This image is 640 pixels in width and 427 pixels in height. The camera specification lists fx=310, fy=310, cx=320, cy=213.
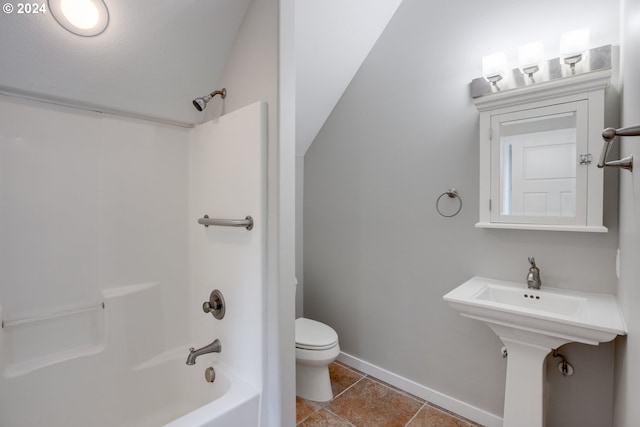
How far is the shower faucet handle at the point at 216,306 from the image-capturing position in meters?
1.47

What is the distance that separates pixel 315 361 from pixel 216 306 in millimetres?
883

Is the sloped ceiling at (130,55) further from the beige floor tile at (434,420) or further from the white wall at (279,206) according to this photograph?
the beige floor tile at (434,420)

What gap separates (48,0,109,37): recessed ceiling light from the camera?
1.14 meters

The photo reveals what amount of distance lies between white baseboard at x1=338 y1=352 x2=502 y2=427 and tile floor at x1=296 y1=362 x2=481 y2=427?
3 centimetres

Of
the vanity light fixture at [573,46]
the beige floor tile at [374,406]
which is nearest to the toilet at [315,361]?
the beige floor tile at [374,406]

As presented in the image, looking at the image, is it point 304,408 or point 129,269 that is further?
point 304,408

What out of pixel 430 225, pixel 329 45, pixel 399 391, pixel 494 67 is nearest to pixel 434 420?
pixel 399 391

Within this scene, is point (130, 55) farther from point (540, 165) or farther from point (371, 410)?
point (371, 410)

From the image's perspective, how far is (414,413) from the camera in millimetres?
1968

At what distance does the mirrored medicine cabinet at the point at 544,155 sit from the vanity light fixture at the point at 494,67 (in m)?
0.08

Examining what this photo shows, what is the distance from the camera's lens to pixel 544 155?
1658 mm

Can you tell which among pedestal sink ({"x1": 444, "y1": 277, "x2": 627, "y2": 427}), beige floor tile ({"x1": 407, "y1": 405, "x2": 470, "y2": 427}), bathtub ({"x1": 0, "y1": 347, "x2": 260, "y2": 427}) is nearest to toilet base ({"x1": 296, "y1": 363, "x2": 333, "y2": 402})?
beige floor tile ({"x1": 407, "y1": 405, "x2": 470, "y2": 427})

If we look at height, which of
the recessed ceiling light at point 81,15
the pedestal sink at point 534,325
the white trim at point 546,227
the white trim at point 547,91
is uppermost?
the recessed ceiling light at point 81,15

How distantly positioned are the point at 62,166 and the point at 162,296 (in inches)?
30.4
